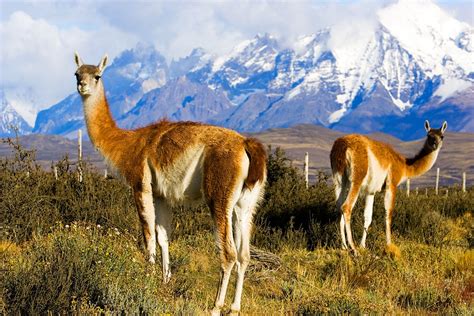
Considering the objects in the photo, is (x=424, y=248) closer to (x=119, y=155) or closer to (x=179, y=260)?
(x=179, y=260)

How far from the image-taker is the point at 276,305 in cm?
720

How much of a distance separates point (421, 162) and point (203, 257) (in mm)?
6034

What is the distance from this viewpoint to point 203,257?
359 inches

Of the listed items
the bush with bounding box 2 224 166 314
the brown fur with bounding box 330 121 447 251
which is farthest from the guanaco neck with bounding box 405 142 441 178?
the bush with bounding box 2 224 166 314

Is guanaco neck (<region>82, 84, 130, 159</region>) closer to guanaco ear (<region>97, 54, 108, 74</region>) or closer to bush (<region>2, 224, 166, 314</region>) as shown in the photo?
guanaco ear (<region>97, 54, 108, 74</region>)

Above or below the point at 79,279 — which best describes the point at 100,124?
above

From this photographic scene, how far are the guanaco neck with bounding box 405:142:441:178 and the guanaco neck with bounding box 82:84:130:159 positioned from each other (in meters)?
6.46

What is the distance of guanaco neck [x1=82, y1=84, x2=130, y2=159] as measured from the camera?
844cm

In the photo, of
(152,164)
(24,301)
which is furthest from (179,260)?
(24,301)

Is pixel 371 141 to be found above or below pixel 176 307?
above

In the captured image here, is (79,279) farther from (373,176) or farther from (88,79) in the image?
(373,176)

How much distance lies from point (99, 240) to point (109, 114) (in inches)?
110

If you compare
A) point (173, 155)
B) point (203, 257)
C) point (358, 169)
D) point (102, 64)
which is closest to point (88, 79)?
point (102, 64)

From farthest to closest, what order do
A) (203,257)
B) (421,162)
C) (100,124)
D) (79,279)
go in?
(421,162), (203,257), (100,124), (79,279)
